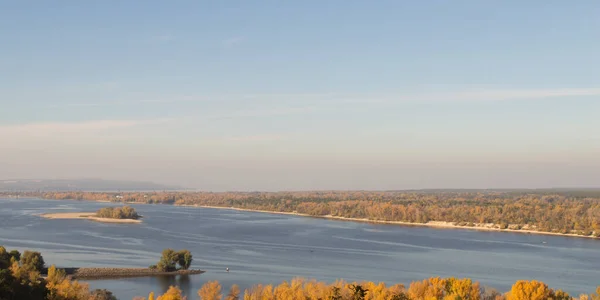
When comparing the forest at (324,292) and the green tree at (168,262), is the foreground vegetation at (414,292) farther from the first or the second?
the green tree at (168,262)

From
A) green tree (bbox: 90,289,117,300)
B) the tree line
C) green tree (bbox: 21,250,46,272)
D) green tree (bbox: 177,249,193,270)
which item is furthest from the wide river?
the tree line

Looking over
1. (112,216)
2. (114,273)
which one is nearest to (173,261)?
(114,273)

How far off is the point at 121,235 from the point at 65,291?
81.4 ft

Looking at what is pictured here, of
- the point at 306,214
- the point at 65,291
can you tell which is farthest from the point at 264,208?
the point at 65,291

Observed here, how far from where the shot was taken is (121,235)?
40438 mm

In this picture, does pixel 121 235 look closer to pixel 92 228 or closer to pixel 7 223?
pixel 92 228

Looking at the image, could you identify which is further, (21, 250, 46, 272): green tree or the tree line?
(21, 250, 46, 272): green tree

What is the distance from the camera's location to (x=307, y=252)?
3272 centimetres

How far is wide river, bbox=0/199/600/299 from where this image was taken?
2478 cm

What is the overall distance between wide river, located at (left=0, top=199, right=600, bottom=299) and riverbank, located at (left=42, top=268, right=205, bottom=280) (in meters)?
0.69

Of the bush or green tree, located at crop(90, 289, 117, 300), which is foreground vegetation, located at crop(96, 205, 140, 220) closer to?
the bush

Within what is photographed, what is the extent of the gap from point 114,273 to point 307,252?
11.5 metres

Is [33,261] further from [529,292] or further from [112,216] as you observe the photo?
[112,216]

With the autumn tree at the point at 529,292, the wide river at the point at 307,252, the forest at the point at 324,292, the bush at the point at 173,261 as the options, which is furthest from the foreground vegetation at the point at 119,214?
the autumn tree at the point at 529,292
